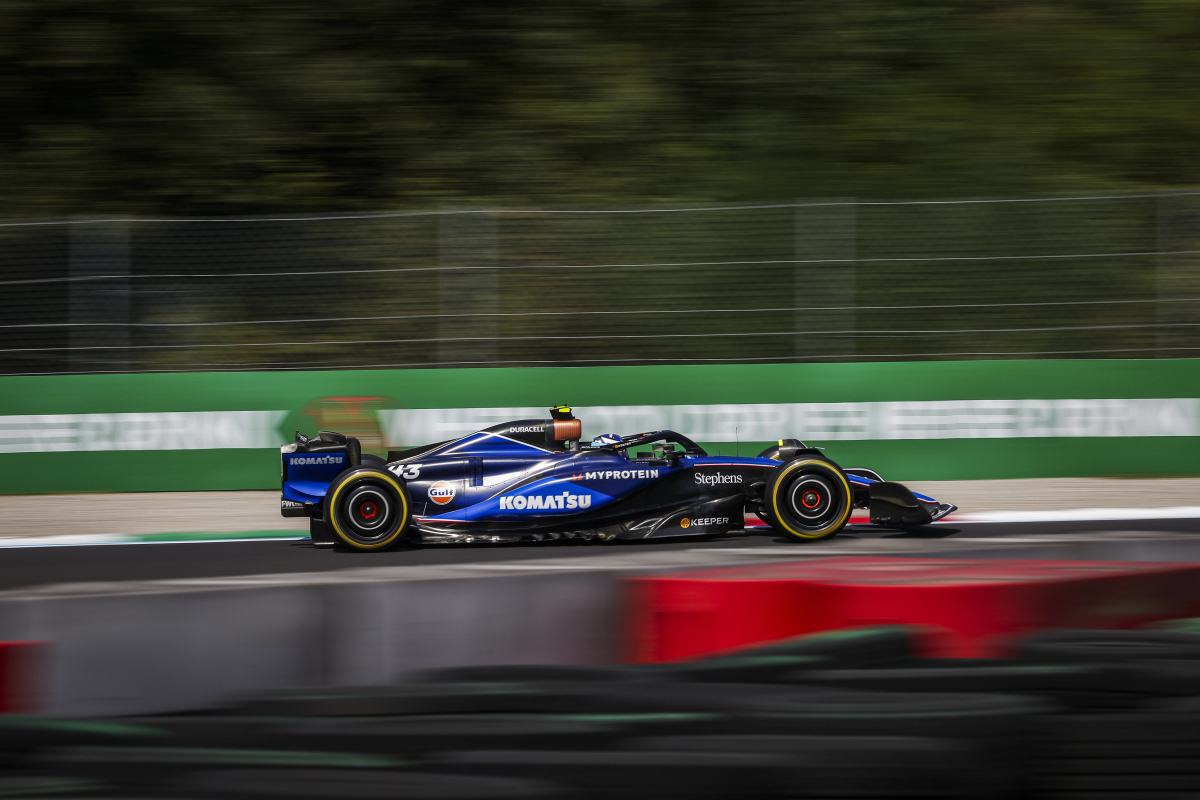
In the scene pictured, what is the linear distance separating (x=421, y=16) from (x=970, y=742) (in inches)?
574

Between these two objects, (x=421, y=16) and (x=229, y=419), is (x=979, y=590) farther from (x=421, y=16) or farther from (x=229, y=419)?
(x=421, y=16)

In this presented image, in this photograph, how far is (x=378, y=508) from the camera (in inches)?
288

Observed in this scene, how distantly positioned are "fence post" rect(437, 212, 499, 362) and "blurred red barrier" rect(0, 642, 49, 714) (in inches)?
262

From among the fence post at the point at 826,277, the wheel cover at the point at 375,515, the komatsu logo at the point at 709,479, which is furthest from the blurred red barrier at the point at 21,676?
the fence post at the point at 826,277

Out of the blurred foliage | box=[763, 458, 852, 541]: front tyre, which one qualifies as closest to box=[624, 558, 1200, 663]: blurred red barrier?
box=[763, 458, 852, 541]: front tyre

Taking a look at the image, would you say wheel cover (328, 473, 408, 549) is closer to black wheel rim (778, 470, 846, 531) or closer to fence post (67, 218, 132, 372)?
black wheel rim (778, 470, 846, 531)

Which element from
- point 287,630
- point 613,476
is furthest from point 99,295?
point 287,630

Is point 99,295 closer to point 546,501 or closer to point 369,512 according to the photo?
point 369,512

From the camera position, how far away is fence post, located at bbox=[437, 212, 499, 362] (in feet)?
33.4

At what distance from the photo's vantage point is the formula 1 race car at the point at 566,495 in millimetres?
7316

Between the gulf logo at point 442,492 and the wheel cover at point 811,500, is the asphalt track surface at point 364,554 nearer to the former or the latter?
the wheel cover at point 811,500

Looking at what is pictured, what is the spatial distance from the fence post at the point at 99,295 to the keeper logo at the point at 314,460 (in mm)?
3389

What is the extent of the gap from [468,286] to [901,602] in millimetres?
6691

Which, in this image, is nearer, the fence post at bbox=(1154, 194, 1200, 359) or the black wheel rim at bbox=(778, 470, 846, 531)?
the black wheel rim at bbox=(778, 470, 846, 531)
